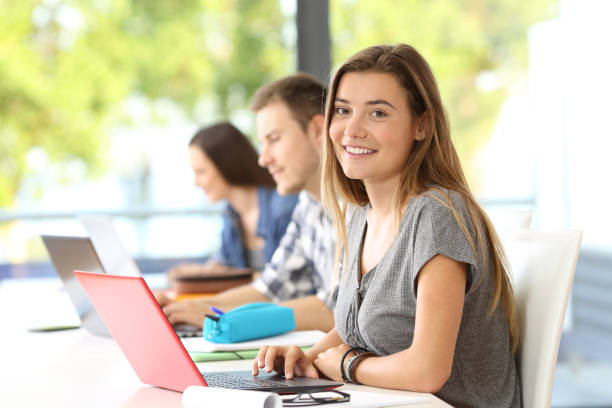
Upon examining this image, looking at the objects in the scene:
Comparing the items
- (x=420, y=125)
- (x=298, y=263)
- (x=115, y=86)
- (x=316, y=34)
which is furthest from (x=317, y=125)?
(x=115, y=86)

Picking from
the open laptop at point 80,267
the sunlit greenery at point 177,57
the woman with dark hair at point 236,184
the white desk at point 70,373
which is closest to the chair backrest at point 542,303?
the white desk at point 70,373

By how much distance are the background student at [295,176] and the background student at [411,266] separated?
2.00 feet

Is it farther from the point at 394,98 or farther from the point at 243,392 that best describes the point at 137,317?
the point at 394,98

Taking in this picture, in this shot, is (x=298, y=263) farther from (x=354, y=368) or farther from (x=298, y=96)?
(x=354, y=368)

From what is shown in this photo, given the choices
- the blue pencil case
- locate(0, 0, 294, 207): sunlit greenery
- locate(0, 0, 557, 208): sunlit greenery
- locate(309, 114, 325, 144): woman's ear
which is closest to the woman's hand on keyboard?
the blue pencil case

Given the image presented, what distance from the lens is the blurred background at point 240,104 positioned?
3512mm

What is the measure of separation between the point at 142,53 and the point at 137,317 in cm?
493

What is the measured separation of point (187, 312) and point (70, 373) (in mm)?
374

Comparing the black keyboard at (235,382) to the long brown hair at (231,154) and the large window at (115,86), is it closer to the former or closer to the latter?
the long brown hair at (231,154)

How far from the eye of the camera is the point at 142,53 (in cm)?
561

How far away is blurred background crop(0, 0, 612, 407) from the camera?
351 cm

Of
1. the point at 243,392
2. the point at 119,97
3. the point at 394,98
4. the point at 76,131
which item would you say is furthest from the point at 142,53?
the point at 243,392

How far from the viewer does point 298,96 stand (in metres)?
2.00

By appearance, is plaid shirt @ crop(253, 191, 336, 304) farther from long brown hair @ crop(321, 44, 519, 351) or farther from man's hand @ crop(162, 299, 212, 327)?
long brown hair @ crop(321, 44, 519, 351)
